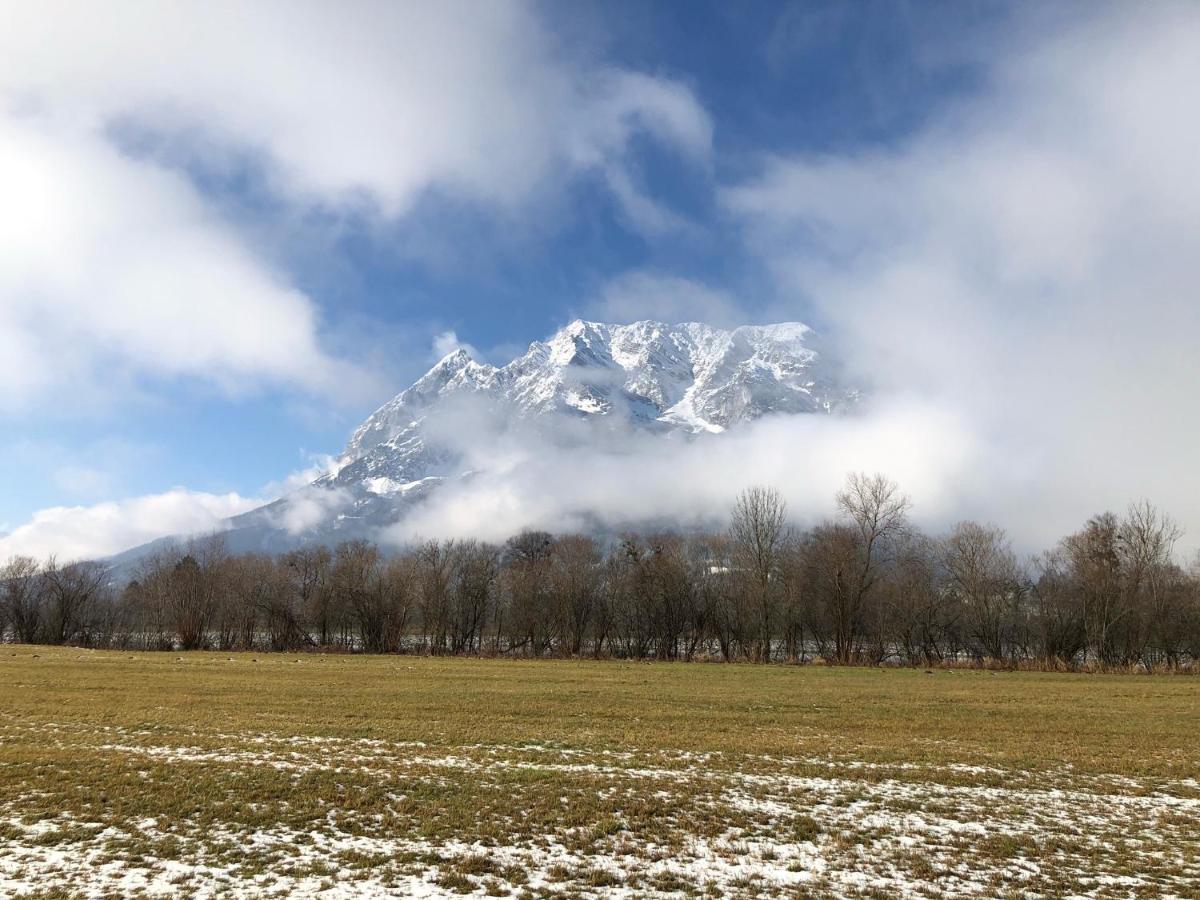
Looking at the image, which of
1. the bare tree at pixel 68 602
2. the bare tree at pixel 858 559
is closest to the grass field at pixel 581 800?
the bare tree at pixel 858 559

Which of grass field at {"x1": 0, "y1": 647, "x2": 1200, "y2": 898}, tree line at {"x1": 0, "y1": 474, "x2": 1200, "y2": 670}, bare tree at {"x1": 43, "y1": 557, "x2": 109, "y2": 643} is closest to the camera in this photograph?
grass field at {"x1": 0, "y1": 647, "x2": 1200, "y2": 898}

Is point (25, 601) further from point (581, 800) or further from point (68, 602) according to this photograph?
point (581, 800)

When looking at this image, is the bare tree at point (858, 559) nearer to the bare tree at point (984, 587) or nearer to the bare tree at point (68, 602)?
the bare tree at point (984, 587)

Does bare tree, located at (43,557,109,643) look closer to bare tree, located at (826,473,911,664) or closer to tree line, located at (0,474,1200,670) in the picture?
tree line, located at (0,474,1200,670)

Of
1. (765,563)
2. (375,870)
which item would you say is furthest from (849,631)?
(375,870)

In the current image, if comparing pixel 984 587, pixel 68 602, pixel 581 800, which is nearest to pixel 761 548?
pixel 984 587

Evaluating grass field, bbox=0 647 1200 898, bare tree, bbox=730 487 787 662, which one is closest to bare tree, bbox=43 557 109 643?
grass field, bbox=0 647 1200 898

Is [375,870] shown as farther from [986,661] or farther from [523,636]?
[523,636]

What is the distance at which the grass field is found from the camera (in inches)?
347

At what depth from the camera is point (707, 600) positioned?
75688mm

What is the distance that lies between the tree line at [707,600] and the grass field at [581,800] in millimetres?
45818

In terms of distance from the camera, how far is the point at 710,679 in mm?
40969

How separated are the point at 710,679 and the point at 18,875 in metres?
36.7

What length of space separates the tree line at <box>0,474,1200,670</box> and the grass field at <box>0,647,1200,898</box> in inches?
1804
